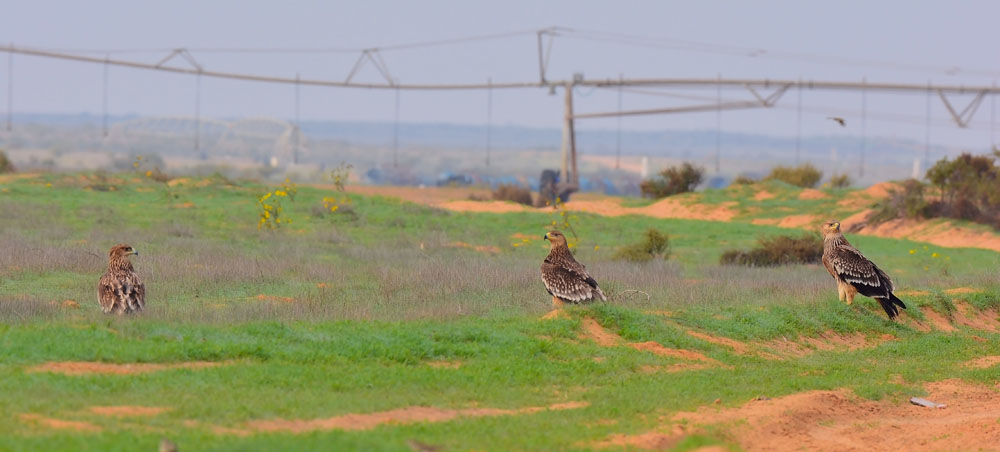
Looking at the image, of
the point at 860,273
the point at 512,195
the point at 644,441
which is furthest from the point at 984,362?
the point at 512,195

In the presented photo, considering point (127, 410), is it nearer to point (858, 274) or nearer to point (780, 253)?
point (858, 274)

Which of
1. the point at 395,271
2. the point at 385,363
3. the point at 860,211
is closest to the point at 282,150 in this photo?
the point at 860,211

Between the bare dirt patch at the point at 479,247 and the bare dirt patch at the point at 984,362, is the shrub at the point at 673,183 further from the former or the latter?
the bare dirt patch at the point at 984,362

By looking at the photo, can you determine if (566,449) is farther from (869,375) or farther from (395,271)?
(395,271)

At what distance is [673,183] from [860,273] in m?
45.3

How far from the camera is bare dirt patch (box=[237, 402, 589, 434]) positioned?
31.9 feet

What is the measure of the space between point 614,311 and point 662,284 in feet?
18.7

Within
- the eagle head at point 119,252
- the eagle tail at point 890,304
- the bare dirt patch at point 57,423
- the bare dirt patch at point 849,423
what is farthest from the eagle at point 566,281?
the bare dirt patch at point 57,423

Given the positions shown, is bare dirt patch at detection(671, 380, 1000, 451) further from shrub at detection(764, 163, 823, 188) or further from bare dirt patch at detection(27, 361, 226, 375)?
shrub at detection(764, 163, 823, 188)

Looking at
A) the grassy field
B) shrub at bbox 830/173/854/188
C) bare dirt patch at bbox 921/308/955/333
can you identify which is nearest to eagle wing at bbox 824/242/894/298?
the grassy field

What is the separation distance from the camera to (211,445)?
859 cm

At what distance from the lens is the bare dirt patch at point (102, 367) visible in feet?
36.3

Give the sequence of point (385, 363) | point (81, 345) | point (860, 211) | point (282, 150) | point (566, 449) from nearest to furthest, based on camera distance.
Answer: point (566, 449), point (81, 345), point (385, 363), point (860, 211), point (282, 150)

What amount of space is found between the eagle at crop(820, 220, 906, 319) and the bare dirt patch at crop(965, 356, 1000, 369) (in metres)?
1.51
